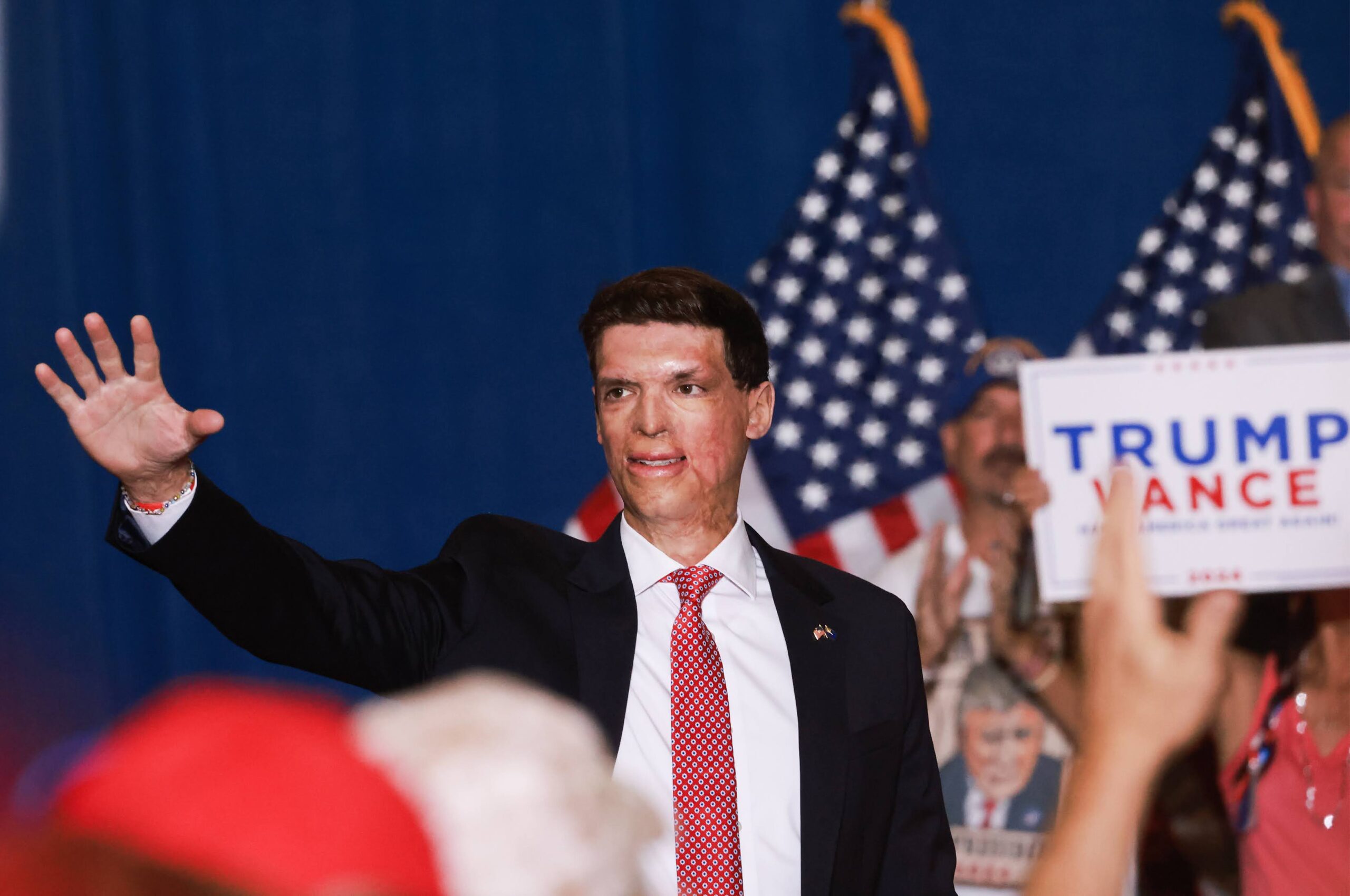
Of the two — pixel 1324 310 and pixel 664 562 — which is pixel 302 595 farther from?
pixel 1324 310

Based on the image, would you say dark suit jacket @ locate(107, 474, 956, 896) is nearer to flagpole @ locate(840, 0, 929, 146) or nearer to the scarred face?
the scarred face

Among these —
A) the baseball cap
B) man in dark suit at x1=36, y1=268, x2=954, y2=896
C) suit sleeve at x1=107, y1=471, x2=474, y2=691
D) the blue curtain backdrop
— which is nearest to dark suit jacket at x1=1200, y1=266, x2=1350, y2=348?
the blue curtain backdrop

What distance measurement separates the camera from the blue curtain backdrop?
2.95 meters

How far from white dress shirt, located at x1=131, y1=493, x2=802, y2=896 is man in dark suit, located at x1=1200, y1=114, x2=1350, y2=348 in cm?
192

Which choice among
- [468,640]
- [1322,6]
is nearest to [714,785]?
[468,640]

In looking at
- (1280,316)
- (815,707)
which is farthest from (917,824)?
(1280,316)

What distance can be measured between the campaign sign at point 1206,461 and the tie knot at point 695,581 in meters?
1.10

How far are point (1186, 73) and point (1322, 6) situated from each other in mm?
407

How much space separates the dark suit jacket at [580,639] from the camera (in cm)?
145

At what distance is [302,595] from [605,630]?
0.36 meters

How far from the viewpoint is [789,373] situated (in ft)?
10.6

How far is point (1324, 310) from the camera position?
3139 millimetres

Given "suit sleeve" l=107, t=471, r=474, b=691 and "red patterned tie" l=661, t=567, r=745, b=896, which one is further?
"red patterned tie" l=661, t=567, r=745, b=896

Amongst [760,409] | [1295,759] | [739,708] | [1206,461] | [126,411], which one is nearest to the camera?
[126,411]
